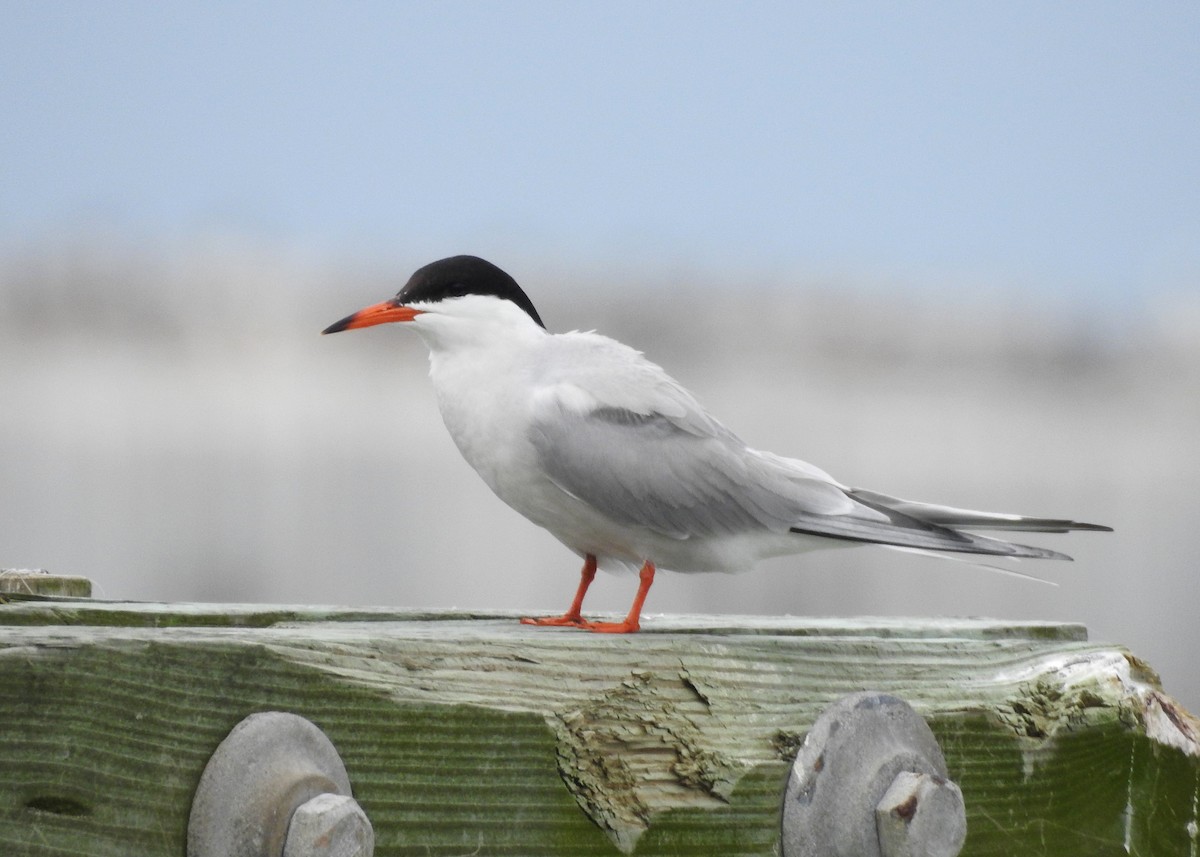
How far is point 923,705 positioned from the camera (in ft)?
8.24

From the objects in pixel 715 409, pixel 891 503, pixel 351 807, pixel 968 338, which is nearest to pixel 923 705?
pixel 891 503

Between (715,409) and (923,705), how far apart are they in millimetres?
8431

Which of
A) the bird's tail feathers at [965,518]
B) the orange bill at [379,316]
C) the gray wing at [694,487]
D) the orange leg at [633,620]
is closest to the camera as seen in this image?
the orange leg at [633,620]

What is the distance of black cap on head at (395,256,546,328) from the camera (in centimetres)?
359

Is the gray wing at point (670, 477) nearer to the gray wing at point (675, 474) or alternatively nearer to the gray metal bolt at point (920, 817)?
the gray wing at point (675, 474)

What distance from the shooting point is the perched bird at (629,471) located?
10.6ft

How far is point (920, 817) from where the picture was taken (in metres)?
2.27

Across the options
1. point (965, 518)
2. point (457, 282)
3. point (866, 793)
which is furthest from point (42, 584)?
point (965, 518)

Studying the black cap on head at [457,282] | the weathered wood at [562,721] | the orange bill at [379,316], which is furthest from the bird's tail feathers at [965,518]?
the orange bill at [379,316]

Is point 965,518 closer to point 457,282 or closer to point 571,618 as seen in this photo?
point 571,618

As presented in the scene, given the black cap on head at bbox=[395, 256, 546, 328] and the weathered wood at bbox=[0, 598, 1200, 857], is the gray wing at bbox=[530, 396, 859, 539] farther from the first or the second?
the black cap on head at bbox=[395, 256, 546, 328]

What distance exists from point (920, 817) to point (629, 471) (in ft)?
3.92

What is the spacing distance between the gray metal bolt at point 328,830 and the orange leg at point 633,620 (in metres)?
0.70

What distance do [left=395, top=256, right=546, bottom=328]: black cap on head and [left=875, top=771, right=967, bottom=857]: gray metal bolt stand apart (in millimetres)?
1709
